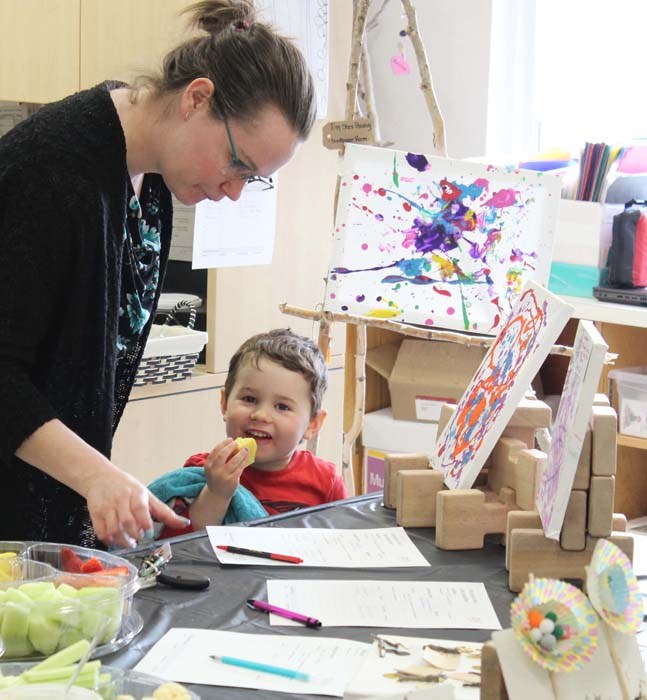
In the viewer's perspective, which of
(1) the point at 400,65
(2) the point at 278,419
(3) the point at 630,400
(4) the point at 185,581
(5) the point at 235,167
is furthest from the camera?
(1) the point at 400,65

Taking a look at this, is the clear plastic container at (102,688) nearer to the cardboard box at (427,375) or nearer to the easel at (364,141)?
the easel at (364,141)

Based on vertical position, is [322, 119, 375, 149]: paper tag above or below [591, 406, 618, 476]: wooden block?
above

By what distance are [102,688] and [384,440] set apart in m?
2.26

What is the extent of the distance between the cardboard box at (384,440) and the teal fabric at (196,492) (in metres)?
1.35

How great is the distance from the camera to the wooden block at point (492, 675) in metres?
0.87

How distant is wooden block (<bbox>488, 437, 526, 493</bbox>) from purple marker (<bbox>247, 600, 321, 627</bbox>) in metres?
0.43

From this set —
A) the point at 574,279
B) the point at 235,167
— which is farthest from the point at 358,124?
the point at 235,167

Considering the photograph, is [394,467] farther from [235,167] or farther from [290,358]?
[235,167]

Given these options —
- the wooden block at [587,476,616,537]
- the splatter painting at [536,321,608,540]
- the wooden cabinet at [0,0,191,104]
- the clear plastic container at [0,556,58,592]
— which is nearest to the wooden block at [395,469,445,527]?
the splatter painting at [536,321,608,540]

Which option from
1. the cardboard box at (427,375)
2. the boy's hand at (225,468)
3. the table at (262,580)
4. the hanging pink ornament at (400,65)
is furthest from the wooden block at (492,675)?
the hanging pink ornament at (400,65)

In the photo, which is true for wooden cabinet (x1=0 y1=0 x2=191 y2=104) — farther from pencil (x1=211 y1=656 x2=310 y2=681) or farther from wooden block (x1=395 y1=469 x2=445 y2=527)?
pencil (x1=211 y1=656 x2=310 y2=681)

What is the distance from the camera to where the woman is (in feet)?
4.50

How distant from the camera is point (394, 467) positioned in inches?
64.7

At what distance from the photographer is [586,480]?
123cm
